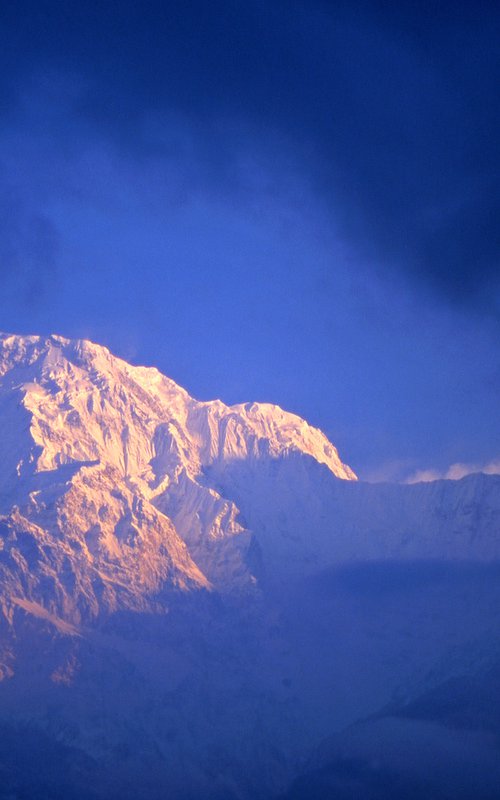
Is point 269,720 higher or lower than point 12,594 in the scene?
lower

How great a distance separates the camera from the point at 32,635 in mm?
180125

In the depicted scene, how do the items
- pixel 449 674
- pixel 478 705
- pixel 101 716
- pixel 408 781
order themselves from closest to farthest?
pixel 408 781, pixel 101 716, pixel 478 705, pixel 449 674

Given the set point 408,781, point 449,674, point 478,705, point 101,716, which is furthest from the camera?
point 449,674

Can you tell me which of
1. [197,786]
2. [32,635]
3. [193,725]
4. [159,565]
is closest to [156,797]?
[197,786]

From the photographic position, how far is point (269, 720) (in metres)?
187

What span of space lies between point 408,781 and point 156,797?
31119 millimetres

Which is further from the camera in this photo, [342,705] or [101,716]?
[342,705]

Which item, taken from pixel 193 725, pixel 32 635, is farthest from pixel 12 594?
pixel 193 725

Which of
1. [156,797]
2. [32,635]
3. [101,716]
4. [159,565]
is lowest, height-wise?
[156,797]

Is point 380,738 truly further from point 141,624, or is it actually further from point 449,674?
point 141,624

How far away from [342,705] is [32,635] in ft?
152

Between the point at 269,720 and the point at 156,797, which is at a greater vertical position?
the point at 269,720

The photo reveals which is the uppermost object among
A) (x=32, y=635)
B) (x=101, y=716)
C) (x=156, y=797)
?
(x=32, y=635)

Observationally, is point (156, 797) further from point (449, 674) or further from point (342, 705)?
point (449, 674)
